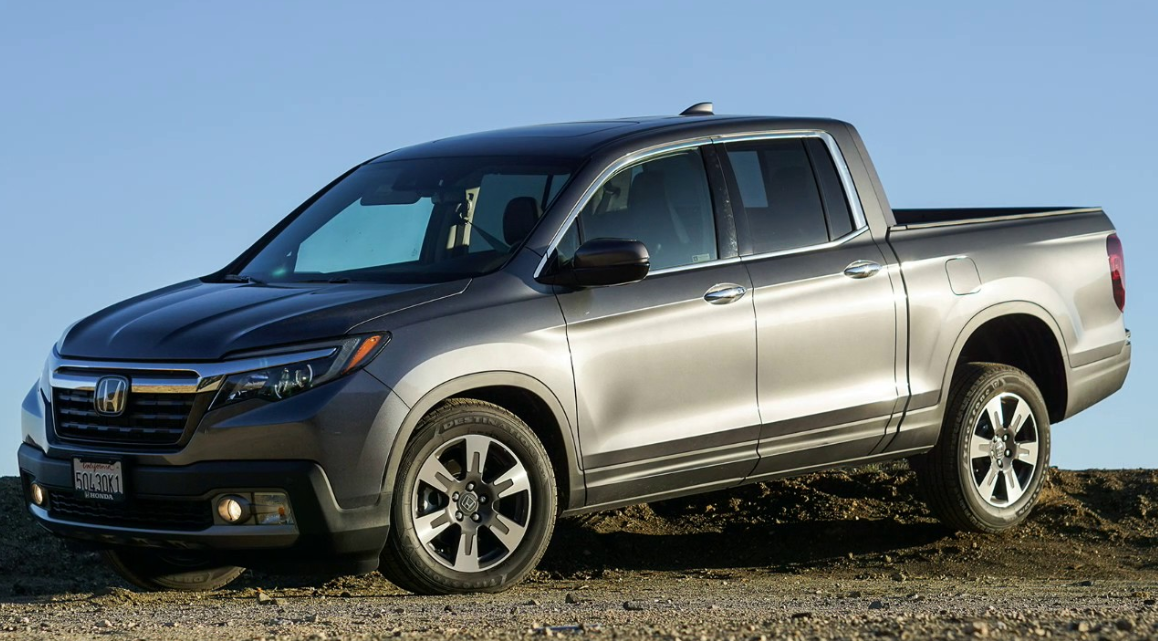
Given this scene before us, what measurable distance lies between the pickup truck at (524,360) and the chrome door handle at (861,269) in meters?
0.02

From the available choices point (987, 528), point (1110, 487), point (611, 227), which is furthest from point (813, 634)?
point (1110, 487)

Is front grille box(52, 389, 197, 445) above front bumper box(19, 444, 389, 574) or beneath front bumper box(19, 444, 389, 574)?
above

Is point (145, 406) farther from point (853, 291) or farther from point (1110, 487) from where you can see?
point (1110, 487)

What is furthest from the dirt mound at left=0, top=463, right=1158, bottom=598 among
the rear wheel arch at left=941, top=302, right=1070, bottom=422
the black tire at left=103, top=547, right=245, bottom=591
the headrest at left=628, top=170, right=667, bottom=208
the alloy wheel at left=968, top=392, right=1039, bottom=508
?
the headrest at left=628, top=170, right=667, bottom=208

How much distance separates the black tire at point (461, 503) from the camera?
665cm

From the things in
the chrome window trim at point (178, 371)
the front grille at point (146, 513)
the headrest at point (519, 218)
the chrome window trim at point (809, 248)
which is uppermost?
the headrest at point (519, 218)

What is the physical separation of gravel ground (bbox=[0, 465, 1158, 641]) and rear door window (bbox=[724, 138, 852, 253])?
176cm

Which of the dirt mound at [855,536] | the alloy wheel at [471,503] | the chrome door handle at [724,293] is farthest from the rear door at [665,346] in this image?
the dirt mound at [855,536]

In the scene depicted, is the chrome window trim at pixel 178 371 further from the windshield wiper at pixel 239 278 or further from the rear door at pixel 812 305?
the rear door at pixel 812 305

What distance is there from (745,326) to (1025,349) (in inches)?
100.0

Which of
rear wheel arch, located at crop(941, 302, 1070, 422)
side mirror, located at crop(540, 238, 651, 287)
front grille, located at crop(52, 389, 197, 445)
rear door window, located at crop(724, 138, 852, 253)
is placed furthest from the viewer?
rear wheel arch, located at crop(941, 302, 1070, 422)

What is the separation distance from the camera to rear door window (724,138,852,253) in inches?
311

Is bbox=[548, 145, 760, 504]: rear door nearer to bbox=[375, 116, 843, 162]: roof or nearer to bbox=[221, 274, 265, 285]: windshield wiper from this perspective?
bbox=[375, 116, 843, 162]: roof

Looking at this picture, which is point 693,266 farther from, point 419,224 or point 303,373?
point 303,373
